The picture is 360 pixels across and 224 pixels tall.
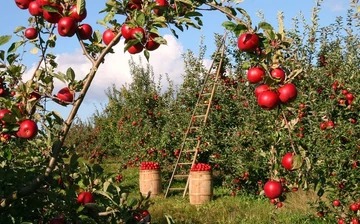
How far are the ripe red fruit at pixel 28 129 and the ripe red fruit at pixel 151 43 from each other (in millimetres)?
494

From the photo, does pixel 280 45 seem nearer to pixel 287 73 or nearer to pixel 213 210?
pixel 287 73

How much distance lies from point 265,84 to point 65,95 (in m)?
0.73

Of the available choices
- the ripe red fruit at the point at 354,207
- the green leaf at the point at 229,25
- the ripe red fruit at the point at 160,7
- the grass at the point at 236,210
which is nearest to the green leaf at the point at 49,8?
the ripe red fruit at the point at 160,7

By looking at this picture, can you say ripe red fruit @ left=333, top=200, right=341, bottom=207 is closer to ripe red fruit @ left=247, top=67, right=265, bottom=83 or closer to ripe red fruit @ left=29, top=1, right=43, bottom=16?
ripe red fruit @ left=247, top=67, right=265, bottom=83

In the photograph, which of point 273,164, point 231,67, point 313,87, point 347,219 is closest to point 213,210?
point 313,87

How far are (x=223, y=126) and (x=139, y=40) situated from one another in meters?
9.90

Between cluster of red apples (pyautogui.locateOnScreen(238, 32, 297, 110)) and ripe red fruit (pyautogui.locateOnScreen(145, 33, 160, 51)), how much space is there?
307mm

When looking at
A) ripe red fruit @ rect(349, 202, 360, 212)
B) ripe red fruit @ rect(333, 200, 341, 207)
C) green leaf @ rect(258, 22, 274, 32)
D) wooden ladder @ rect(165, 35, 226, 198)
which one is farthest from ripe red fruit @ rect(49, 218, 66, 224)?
wooden ladder @ rect(165, 35, 226, 198)

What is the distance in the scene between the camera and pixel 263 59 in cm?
178

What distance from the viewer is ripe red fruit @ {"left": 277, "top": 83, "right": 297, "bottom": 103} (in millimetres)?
1693

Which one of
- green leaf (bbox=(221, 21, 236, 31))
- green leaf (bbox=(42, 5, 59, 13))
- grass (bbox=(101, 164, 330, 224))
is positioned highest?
green leaf (bbox=(42, 5, 59, 13))

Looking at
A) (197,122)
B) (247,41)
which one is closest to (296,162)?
(247,41)

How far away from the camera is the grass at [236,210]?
736 cm

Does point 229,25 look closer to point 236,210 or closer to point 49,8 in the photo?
point 49,8
